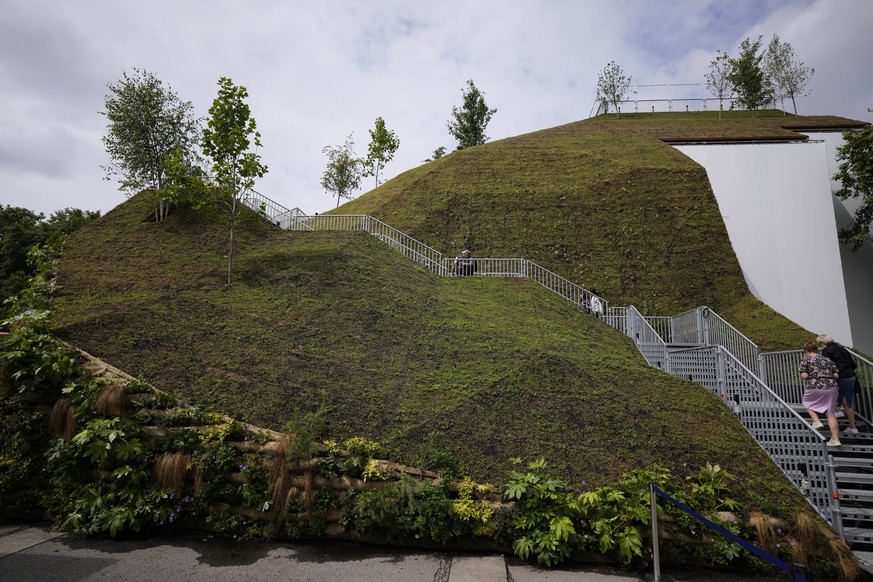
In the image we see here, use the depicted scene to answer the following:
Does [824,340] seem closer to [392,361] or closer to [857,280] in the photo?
[392,361]

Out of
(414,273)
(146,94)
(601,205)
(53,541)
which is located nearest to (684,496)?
(53,541)

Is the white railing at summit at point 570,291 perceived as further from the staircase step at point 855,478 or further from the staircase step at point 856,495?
the staircase step at point 856,495

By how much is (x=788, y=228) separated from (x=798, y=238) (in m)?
0.68

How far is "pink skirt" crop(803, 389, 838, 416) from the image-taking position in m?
7.56

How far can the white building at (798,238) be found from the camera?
20641 millimetres

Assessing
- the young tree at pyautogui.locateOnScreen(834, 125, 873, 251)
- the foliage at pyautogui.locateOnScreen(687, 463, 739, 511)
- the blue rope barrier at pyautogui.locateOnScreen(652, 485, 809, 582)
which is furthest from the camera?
the young tree at pyautogui.locateOnScreen(834, 125, 873, 251)

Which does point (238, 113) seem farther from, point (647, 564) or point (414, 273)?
point (647, 564)

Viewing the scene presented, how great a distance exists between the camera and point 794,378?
10.7 meters

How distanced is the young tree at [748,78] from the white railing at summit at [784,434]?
4770 cm

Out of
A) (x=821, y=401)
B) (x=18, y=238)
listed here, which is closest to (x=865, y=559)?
(x=821, y=401)

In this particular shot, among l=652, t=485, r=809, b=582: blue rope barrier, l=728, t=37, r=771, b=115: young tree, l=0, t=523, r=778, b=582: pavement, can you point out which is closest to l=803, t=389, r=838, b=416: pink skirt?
l=0, t=523, r=778, b=582: pavement

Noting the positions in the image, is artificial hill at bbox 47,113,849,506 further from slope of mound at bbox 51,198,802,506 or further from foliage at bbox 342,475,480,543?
foliage at bbox 342,475,480,543

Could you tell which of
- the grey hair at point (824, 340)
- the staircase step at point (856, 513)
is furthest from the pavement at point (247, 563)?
the grey hair at point (824, 340)

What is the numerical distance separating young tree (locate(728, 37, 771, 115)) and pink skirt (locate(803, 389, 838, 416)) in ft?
163
